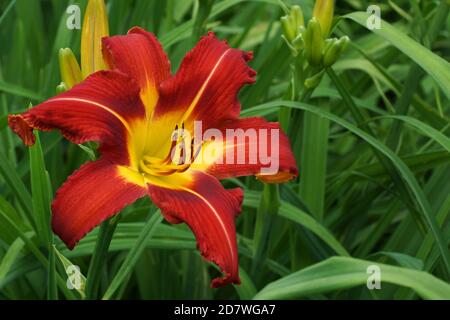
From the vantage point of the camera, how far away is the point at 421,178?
146 cm

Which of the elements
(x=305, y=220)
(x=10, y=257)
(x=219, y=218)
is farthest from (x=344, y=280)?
(x=10, y=257)

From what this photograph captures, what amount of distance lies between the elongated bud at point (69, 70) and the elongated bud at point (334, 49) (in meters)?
0.32

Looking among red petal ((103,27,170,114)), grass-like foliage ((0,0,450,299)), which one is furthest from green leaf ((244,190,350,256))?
red petal ((103,27,170,114))

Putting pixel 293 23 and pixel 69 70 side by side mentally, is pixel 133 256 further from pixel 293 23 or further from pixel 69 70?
pixel 293 23

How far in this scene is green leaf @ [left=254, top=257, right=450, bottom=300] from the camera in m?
0.78

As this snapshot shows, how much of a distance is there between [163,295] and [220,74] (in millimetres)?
522

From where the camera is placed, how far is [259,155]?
3.03ft

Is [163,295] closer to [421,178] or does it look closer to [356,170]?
[356,170]

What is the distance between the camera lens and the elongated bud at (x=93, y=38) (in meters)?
0.92

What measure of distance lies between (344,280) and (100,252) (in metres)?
0.29

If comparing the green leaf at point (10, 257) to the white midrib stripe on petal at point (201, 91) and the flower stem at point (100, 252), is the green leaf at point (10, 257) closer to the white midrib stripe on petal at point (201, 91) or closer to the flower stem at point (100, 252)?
the flower stem at point (100, 252)

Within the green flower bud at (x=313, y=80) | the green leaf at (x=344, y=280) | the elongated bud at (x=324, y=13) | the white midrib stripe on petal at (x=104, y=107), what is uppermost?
the elongated bud at (x=324, y=13)

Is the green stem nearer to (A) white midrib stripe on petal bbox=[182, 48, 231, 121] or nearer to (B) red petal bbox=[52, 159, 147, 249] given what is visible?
(A) white midrib stripe on petal bbox=[182, 48, 231, 121]

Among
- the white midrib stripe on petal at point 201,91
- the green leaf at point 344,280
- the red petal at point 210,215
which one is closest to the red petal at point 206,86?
the white midrib stripe on petal at point 201,91
